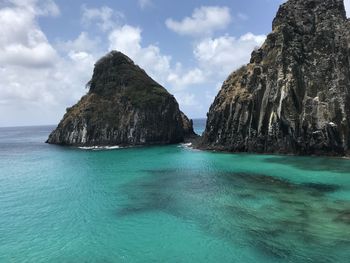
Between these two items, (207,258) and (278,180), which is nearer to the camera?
(207,258)

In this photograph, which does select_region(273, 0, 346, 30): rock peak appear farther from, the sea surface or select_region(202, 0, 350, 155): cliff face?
the sea surface

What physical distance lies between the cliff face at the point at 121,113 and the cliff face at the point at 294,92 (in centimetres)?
2619

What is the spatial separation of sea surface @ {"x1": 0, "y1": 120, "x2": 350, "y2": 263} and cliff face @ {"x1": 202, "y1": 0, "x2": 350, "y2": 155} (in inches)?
518

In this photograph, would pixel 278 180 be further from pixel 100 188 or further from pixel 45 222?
pixel 45 222

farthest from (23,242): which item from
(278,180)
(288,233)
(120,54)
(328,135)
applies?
(120,54)

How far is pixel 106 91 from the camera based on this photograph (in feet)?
478

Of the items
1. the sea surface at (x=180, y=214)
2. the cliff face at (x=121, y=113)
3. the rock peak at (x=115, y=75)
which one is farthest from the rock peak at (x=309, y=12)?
the rock peak at (x=115, y=75)

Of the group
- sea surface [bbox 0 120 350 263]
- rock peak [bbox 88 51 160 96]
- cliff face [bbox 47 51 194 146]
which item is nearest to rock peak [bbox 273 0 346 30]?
sea surface [bbox 0 120 350 263]

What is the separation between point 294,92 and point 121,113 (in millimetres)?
63627

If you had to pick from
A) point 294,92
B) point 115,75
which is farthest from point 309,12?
point 115,75

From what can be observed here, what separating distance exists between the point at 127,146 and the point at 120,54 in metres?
43.2

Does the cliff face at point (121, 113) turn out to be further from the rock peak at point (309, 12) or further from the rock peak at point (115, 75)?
the rock peak at point (309, 12)

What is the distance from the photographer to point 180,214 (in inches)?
1704

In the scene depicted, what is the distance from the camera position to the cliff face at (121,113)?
5217 inches
